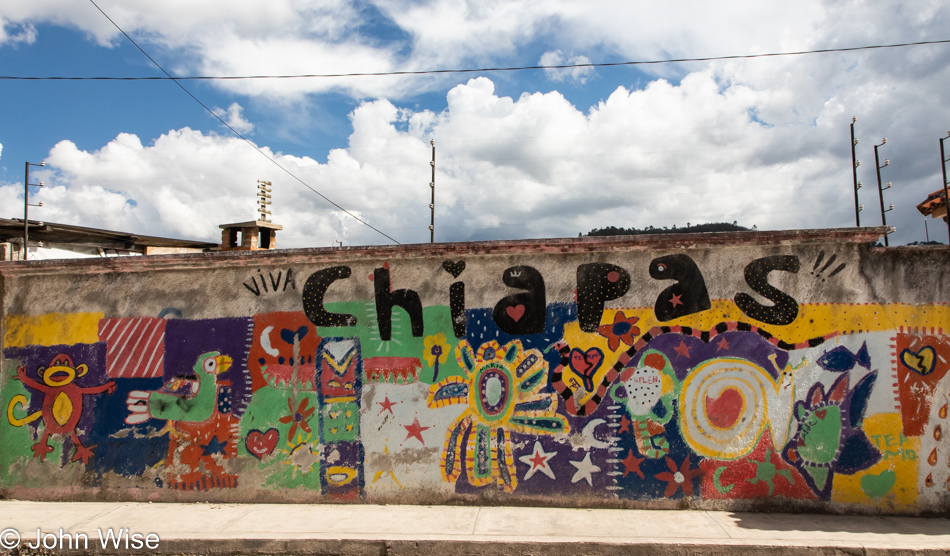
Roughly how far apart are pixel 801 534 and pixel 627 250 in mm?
2910

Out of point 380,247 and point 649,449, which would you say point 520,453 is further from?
point 380,247

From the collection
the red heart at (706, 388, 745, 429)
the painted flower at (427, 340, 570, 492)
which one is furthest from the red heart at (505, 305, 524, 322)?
the red heart at (706, 388, 745, 429)

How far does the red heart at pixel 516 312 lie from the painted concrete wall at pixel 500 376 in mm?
10

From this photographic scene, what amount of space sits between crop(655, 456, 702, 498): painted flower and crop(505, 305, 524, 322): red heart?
2.09m

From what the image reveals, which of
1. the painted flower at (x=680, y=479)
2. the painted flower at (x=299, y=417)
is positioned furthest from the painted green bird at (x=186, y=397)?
the painted flower at (x=680, y=479)

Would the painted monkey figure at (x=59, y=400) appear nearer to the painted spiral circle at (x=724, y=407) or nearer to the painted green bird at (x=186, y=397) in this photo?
the painted green bird at (x=186, y=397)

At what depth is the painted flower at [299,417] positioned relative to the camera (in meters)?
5.85

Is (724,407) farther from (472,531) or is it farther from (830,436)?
(472,531)

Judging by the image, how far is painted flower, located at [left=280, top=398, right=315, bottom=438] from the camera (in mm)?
5852

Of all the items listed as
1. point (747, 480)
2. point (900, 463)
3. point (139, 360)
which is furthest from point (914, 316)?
point (139, 360)

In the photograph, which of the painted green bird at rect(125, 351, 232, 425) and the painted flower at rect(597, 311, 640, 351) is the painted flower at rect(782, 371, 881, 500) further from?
the painted green bird at rect(125, 351, 232, 425)

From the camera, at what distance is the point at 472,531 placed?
4938 millimetres

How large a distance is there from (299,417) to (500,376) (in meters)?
2.17

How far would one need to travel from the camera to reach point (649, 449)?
5.48 m
